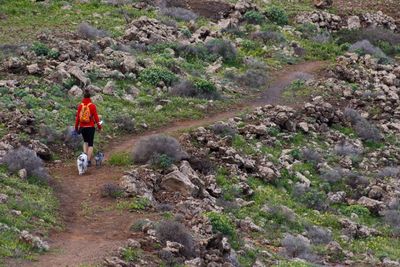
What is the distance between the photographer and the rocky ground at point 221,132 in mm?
13594

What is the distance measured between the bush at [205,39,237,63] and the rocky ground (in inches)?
1.8

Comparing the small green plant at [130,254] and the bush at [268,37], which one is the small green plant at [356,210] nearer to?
the small green plant at [130,254]

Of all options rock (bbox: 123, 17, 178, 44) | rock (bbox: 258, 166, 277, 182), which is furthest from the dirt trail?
rock (bbox: 123, 17, 178, 44)

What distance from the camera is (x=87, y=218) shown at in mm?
13109

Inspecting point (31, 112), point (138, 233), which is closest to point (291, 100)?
point (31, 112)

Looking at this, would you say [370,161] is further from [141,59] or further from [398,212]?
[141,59]

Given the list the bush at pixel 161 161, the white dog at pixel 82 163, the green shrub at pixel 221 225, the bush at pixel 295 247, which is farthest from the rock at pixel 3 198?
the bush at pixel 295 247

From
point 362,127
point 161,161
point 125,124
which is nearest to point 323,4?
point 362,127

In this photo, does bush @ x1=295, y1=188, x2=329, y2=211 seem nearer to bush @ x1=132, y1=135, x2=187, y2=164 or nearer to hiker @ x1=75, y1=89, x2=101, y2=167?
bush @ x1=132, y1=135, x2=187, y2=164

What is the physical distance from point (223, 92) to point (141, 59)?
247cm

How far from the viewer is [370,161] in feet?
65.4

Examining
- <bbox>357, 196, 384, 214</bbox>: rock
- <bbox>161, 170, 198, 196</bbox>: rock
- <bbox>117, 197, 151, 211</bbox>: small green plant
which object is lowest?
<bbox>357, 196, 384, 214</bbox>: rock

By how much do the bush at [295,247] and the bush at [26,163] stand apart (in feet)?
14.7

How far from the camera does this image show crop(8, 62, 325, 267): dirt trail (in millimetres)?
11159
